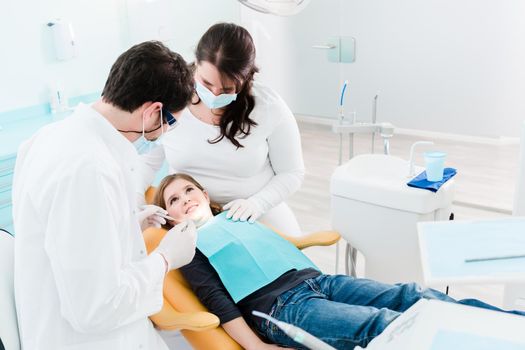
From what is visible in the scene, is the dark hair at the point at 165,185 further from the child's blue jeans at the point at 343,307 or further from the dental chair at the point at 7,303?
the dental chair at the point at 7,303

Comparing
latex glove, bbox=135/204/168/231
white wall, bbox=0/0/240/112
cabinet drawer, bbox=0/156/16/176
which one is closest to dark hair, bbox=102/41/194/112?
latex glove, bbox=135/204/168/231

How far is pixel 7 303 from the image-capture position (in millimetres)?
1227

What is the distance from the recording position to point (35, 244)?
3.63ft

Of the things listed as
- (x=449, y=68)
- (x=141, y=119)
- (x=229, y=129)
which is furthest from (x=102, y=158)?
(x=449, y=68)

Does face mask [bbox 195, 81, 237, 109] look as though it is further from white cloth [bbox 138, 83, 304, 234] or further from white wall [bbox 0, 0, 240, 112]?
white wall [bbox 0, 0, 240, 112]

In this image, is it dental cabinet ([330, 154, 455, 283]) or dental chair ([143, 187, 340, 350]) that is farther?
dental cabinet ([330, 154, 455, 283])

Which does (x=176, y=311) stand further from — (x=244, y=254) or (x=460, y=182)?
(x=460, y=182)

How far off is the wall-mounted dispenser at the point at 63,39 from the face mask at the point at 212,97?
171 cm

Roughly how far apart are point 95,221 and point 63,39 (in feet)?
7.93

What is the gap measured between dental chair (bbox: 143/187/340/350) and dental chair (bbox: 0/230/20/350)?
0.37 meters

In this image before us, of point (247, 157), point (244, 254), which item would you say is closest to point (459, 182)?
point (247, 157)

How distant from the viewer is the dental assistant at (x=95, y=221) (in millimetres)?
1057

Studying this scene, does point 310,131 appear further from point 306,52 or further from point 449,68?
point 449,68

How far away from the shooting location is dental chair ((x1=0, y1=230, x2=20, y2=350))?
1.21 metres
